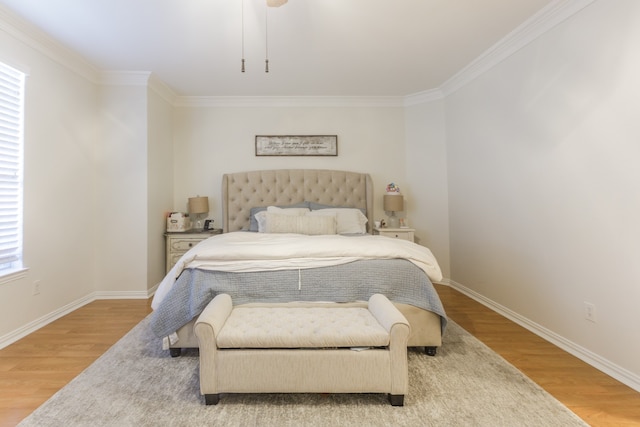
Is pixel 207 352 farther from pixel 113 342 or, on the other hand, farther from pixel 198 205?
pixel 198 205

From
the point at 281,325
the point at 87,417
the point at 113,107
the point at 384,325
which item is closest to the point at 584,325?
the point at 384,325

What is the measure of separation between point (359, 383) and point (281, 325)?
539 mm

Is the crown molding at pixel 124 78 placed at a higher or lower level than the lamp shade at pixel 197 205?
higher

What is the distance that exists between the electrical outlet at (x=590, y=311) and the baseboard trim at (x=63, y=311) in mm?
4272

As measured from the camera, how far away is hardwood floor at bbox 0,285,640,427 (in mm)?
1754

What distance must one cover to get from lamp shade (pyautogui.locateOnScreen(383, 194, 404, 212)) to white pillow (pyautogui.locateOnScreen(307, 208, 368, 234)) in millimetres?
415

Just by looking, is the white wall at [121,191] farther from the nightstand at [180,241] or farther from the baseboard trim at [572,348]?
the baseboard trim at [572,348]

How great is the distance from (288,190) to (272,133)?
0.90 m

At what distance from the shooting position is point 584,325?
7.50ft

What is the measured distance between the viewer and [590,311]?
2.24m

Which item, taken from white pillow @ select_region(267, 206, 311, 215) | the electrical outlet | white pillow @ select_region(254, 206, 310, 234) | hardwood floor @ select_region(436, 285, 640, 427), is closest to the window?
white pillow @ select_region(254, 206, 310, 234)

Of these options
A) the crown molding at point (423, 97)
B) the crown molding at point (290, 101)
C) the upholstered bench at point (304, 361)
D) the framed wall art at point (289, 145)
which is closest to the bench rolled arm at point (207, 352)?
the upholstered bench at point (304, 361)

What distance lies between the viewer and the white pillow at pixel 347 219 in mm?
3824

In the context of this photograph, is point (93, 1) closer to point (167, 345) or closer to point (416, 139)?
point (167, 345)
